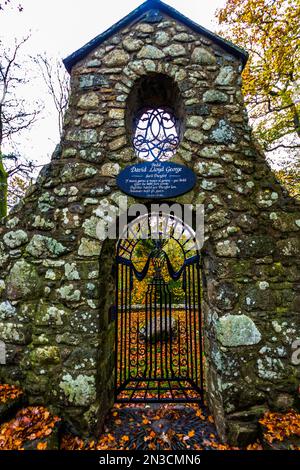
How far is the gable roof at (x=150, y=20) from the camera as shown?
9.90 feet

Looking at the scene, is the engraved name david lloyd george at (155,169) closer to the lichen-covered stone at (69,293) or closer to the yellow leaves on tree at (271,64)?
the lichen-covered stone at (69,293)

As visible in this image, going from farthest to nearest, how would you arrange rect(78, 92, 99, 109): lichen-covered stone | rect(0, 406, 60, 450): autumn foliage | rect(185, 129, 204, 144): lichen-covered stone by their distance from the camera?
rect(78, 92, 99, 109): lichen-covered stone < rect(185, 129, 204, 144): lichen-covered stone < rect(0, 406, 60, 450): autumn foliage

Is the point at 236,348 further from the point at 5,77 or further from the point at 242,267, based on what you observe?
the point at 5,77

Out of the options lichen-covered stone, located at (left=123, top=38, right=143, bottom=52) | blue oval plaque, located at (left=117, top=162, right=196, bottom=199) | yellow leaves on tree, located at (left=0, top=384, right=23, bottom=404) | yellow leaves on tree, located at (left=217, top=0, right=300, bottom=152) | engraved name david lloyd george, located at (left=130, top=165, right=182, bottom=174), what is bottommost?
yellow leaves on tree, located at (left=0, top=384, right=23, bottom=404)

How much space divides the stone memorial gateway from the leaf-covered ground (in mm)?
113

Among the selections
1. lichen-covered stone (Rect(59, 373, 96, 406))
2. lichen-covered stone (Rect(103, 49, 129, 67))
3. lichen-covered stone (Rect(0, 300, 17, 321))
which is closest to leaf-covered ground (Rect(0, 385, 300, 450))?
lichen-covered stone (Rect(59, 373, 96, 406))

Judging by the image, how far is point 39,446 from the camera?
6.72 ft

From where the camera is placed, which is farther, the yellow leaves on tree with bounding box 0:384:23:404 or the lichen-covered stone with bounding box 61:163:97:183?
the lichen-covered stone with bounding box 61:163:97:183

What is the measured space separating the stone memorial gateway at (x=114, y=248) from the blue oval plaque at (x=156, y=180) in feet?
0.24

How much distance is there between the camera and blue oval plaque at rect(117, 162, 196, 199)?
2.74 metres

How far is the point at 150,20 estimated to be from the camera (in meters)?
3.13

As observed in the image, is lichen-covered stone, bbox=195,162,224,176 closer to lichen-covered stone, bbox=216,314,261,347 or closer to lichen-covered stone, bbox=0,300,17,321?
lichen-covered stone, bbox=216,314,261,347

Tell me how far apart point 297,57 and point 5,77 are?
9306 millimetres
